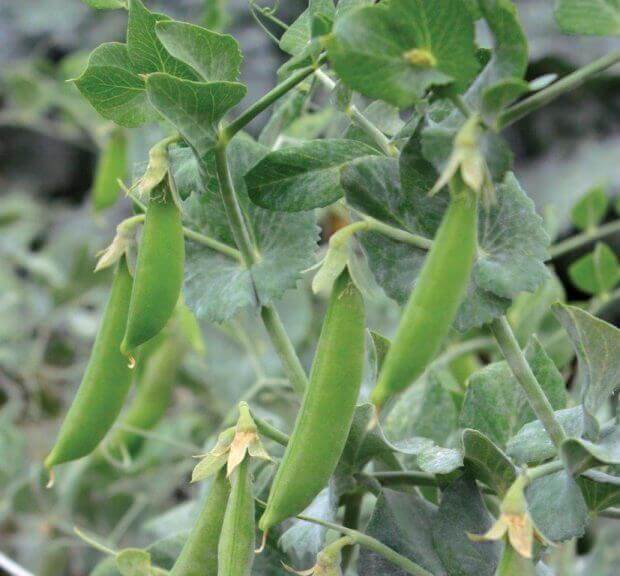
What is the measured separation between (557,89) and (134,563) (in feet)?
1.17

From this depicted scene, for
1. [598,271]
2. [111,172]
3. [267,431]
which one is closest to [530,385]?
[267,431]

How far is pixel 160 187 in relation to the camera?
0.46 m

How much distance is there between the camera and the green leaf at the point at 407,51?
0.39 m

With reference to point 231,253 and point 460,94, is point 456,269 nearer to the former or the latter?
point 460,94

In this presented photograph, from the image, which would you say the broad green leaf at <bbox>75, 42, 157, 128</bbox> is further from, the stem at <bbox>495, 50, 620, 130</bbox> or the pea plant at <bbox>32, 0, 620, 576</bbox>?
the stem at <bbox>495, 50, 620, 130</bbox>

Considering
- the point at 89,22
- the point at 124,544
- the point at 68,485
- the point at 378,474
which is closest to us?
the point at 378,474

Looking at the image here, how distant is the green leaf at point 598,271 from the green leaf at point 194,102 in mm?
521

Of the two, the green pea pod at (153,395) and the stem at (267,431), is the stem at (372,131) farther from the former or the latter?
the green pea pod at (153,395)

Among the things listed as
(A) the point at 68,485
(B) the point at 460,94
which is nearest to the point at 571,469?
(B) the point at 460,94

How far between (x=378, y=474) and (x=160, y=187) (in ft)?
0.71

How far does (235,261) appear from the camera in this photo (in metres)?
0.58

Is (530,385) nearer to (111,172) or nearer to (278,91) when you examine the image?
(278,91)

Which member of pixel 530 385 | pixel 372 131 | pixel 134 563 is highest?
pixel 372 131

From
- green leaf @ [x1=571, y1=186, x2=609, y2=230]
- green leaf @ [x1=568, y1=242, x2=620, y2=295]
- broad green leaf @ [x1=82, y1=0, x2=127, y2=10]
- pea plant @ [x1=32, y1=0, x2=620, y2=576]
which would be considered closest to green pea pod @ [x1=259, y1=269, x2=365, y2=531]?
pea plant @ [x1=32, y1=0, x2=620, y2=576]
